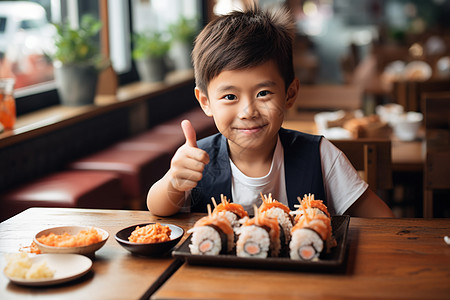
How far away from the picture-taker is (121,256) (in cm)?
130

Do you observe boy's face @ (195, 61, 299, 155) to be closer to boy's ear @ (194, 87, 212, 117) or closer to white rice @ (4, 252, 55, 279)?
boy's ear @ (194, 87, 212, 117)

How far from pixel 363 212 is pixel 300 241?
56cm

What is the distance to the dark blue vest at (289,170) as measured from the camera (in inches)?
65.9

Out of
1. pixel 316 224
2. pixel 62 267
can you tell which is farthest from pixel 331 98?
pixel 62 267

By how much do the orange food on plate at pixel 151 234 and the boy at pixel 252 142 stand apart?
0.11 meters

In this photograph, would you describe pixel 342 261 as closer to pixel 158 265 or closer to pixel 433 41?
pixel 158 265

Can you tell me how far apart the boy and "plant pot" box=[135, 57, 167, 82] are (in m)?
3.40

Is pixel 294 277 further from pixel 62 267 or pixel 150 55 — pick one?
pixel 150 55

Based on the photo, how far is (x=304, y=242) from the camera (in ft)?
3.85

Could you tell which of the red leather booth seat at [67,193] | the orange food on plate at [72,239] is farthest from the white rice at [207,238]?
the red leather booth seat at [67,193]

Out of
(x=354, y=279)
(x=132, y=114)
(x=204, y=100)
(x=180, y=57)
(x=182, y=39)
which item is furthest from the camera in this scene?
(x=180, y=57)

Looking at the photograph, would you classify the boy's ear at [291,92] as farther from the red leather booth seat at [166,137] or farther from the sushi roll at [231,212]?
the red leather booth seat at [166,137]

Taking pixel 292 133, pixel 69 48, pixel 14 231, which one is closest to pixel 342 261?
pixel 292 133

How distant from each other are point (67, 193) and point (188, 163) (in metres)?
1.63
